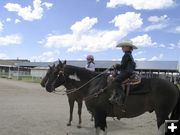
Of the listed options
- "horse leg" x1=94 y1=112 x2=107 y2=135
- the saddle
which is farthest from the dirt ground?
the saddle

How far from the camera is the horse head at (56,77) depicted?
1069 centimetres

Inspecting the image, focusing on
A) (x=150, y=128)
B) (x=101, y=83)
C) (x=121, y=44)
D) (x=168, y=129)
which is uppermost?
(x=121, y=44)

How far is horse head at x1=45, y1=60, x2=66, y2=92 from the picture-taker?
10.7 meters

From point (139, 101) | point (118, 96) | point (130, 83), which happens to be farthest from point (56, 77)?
point (139, 101)

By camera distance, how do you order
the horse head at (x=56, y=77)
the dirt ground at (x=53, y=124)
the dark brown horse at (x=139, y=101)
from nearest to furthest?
1. the dark brown horse at (x=139, y=101)
2. the horse head at (x=56, y=77)
3. the dirt ground at (x=53, y=124)

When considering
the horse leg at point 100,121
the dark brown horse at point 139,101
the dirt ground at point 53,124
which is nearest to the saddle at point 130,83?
the dark brown horse at point 139,101

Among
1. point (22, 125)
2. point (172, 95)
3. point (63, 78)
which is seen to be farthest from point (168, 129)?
point (22, 125)

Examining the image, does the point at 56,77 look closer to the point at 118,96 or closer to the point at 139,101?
the point at 118,96

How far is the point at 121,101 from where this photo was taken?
9461 mm

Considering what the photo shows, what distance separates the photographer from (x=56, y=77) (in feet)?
35.2

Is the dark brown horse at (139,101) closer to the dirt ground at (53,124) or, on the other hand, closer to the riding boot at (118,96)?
the riding boot at (118,96)

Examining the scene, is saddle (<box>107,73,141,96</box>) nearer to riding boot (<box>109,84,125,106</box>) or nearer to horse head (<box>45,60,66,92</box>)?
riding boot (<box>109,84,125,106</box>)

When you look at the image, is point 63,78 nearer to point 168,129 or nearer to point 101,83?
point 101,83

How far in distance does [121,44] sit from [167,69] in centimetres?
5894
